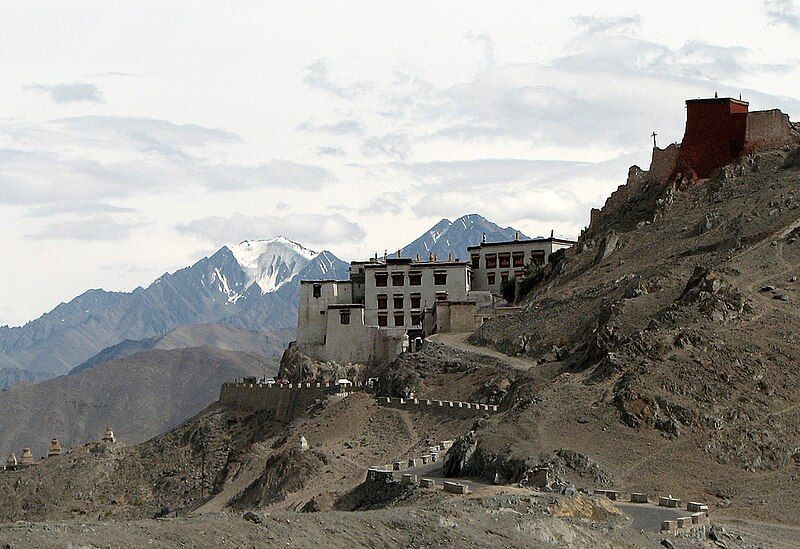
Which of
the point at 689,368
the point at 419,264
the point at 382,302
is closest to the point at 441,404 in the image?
the point at 689,368

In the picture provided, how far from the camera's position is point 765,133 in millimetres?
81188

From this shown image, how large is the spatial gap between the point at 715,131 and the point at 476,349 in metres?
17.9

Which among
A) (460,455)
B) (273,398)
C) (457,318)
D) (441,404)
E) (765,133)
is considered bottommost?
(460,455)

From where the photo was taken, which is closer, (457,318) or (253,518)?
(253,518)

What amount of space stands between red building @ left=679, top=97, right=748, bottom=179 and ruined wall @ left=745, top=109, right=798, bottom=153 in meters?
0.34

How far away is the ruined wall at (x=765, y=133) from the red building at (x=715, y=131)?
34 centimetres

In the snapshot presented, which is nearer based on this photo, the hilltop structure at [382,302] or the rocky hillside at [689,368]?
the rocky hillside at [689,368]

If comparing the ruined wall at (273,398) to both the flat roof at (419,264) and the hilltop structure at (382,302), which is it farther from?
the flat roof at (419,264)

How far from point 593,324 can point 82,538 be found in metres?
39.0

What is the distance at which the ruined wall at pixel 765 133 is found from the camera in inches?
3189

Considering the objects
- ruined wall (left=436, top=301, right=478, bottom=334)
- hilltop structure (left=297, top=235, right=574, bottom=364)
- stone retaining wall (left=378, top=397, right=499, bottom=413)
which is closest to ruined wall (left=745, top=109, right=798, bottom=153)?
hilltop structure (left=297, top=235, right=574, bottom=364)

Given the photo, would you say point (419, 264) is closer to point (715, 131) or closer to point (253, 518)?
point (715, 131)

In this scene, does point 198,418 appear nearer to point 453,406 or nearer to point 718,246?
point 453,406

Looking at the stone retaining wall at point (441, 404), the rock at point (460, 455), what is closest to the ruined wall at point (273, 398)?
the stone retaining wall at point (441, 404)
